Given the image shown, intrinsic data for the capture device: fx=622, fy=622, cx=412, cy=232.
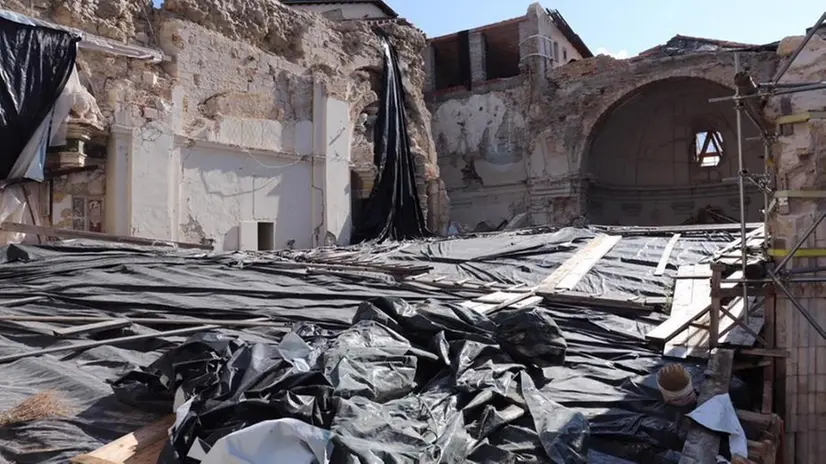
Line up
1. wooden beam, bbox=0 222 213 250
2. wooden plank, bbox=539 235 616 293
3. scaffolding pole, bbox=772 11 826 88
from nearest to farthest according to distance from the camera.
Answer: scaffolding pole, bbox=772 11 826 88 < wooden plank, bbox=539 235 616 293 < wooden beam, bbox=0 222 213 250

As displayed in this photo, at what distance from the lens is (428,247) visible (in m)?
9.83

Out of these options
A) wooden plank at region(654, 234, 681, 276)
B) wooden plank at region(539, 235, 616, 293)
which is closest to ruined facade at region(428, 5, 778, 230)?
wooden plank at region(654, 234, 681, 276)

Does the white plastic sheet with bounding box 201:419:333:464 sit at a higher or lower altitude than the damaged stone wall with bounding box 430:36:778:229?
lower

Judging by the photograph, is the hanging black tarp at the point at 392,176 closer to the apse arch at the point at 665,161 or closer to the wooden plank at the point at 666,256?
the apse arch at the point at 665,161

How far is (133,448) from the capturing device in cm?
280

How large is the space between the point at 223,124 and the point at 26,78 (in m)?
3.93

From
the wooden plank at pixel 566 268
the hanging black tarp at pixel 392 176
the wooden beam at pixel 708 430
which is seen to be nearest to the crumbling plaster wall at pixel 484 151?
the hanging black tarp at pixel 392 176

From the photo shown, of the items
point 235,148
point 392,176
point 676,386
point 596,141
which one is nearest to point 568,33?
point 596,141

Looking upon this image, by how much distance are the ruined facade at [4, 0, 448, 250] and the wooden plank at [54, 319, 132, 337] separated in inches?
250

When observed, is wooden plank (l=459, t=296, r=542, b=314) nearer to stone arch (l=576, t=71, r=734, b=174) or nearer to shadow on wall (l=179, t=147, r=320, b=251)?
shadow on wall (l=179, t=147, r=320, b=251)

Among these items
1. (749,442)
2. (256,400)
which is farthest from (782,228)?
(256,400)

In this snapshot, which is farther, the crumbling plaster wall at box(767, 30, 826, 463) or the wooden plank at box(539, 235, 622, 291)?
the wooden plank at box(539, 235, 622, 291)

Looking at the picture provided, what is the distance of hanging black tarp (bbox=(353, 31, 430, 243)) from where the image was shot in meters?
15.7

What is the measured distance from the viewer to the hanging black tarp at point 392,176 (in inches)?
619
